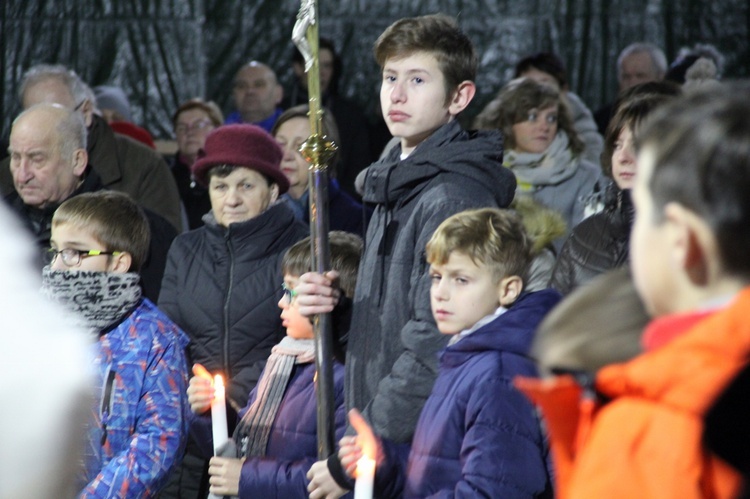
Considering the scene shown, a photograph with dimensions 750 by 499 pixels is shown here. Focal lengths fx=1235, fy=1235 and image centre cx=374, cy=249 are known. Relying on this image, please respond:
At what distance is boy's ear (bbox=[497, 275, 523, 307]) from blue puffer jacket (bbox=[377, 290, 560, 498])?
6 cm

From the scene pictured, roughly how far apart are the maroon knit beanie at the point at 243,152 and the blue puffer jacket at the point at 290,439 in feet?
4.16

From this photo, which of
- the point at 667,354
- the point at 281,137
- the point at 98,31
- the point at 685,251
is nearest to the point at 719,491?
the point at 667,354

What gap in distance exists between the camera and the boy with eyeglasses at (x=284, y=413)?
160 inches

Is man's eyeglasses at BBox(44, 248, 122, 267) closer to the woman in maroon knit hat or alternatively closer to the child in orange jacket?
the woman in maroon knit hat

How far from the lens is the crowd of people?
1.74 metres

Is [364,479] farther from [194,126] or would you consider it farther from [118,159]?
[194,126]

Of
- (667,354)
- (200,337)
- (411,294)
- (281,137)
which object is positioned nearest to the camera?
(667,354)

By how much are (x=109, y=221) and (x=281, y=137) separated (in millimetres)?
2351

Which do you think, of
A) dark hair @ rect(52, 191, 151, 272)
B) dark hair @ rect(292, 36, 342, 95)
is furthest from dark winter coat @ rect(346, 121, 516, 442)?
dark hair @ rect(292, 36, 342, 95)

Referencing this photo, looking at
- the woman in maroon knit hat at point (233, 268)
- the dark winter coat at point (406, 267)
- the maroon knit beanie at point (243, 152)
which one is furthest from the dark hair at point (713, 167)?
the maroon knit beanie at point (243, 152)

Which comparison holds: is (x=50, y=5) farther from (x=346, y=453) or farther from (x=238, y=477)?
(x=346, y=453)

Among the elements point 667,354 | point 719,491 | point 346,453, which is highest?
point 667,354

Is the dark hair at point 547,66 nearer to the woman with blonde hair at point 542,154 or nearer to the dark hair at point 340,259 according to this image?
the woman with blonde hair at point 542,154

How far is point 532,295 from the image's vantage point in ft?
11.4
